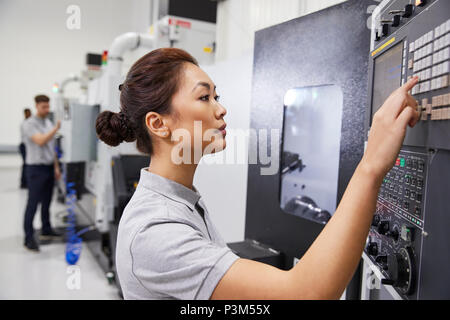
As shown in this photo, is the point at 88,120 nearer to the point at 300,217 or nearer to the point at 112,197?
the point at 112,197

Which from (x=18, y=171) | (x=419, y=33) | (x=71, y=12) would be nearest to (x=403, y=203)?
(x=419, y=33)

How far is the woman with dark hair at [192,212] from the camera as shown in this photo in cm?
59

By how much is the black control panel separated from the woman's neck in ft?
1.58

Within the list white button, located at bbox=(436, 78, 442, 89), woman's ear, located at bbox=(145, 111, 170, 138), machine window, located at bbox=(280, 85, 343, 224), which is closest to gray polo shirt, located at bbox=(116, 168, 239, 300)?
woman's ear, located at bbox=(145, 111, 170, 138)

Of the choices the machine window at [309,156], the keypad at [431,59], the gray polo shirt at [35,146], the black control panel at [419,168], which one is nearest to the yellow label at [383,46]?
the black control panel at [419,168]

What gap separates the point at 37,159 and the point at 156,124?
3.06 meters

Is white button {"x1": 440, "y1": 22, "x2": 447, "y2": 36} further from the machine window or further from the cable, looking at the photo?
the cable

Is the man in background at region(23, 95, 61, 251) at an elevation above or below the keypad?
below

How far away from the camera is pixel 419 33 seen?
70cm

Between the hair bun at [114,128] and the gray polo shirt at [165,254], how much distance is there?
0.77ft

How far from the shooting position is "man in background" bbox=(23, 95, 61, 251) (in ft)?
11.2

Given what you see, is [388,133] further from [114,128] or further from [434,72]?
[114,128]

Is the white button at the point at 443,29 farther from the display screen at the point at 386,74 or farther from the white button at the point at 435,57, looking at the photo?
the display screen at the point at 386,74

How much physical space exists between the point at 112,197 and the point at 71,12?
178cm
